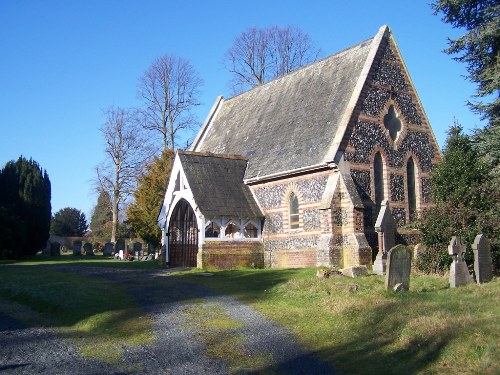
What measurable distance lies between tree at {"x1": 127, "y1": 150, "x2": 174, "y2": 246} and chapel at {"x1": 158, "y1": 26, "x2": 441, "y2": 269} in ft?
31.0

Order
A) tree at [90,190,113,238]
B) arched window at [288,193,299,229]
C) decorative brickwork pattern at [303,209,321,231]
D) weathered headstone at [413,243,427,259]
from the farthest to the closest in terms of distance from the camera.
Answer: tree at [90,190,113,238], arched window at [288,193,299,229], decorative brickwork pattern at [303,209,321,231], weathered headstone at [413,243,427,259]

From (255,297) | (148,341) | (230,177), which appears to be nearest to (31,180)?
(230,177)

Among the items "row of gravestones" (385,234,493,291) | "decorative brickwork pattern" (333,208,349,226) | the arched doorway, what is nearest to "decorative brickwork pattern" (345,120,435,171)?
"decorative brickwork pattern" (333,208,349,226)

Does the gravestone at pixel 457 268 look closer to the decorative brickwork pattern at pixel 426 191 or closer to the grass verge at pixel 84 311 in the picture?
the grass verge at pixel 84 311

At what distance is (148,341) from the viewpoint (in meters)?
9.94

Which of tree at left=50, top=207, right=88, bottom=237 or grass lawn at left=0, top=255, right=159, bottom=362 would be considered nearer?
grass lawn at left=0, top=255, right=159, bottom=362

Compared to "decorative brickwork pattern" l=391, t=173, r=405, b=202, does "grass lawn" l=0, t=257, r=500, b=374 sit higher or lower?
lower

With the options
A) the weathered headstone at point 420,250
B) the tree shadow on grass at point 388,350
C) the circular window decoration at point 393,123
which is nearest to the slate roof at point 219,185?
the circular window decoration at point 393,123

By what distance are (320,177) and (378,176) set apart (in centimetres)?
303

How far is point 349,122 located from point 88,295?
13.1 meters

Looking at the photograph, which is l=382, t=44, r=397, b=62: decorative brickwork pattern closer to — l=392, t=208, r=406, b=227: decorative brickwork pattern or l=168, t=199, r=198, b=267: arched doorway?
l=392, t=208, r=406, b=227: decorative brickwork pattern

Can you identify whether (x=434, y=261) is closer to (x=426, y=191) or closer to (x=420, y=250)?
(x=420, y=250)

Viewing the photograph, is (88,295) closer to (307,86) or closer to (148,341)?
(148,341)

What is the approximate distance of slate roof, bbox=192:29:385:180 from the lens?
23.5 meters
